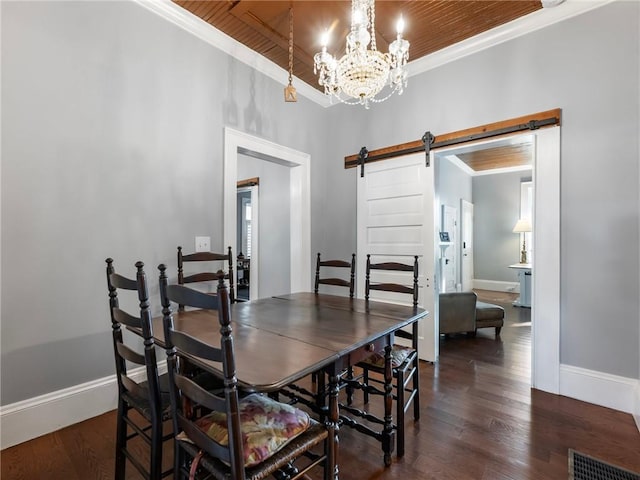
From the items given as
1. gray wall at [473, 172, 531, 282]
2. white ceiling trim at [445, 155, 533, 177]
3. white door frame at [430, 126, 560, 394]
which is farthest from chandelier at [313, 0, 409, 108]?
gray wall at [473, 172, 531, 282]

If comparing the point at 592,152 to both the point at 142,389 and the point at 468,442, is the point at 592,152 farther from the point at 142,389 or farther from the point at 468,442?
the point at 142,389

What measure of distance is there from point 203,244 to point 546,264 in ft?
9.59

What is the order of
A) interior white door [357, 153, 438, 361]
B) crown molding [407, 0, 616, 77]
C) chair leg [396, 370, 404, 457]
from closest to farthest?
chair leg [396, 370, 404, 457] → crown molding [407, 0, 616, 77] → interior white door [357, 153, 438, 361]

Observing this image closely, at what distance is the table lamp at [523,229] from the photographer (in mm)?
→ 6565

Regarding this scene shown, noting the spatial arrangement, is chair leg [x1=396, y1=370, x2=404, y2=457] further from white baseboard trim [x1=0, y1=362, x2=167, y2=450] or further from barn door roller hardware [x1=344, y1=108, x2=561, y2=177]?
barn door roller hardware [x1=344, y1=108, x2=561, y2=177]

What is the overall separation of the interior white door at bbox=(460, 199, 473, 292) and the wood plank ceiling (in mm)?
4765

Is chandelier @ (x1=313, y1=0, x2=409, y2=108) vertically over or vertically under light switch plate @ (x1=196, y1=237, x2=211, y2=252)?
over

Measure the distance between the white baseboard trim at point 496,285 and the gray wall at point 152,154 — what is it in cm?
545

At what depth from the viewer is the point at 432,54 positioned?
10.2 feet

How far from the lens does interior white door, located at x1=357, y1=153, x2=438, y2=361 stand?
3154mm

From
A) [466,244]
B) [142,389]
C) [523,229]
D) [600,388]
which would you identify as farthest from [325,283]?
[523,229]

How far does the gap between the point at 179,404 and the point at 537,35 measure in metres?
3.65

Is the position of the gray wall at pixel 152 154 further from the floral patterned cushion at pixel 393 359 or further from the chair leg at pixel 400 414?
the chair leg at pixel 400 414

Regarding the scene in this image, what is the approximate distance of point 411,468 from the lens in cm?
165
